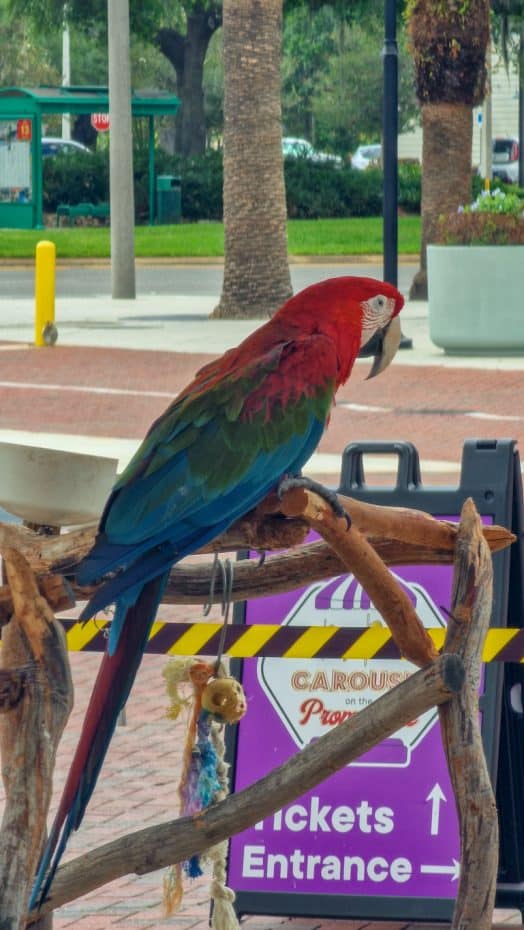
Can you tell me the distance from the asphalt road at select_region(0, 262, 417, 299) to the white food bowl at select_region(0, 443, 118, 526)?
2336 centimetres

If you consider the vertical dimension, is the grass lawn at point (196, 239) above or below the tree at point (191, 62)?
below

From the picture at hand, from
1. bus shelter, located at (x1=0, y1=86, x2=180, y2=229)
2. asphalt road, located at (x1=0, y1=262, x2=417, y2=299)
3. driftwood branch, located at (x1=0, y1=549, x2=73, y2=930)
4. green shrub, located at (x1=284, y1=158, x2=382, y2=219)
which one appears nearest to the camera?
driftwood branch, located at (x1=0, y1=549, x2=73, y2=930)

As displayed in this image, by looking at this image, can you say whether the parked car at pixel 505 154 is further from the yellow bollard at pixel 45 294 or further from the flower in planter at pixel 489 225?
the flower in planter at pixel 489 225

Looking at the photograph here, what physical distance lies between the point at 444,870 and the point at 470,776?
167cm

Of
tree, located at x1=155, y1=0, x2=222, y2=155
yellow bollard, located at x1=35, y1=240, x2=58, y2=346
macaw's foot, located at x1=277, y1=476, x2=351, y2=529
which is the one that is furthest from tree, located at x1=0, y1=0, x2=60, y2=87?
macaw's foot, located at x1=277, y1=476, x2=351, y2=529

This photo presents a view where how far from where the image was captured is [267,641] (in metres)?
4.34

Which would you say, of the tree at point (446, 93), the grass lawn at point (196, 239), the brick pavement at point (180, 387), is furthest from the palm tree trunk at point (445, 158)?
the grass lawn at point (196, 239)

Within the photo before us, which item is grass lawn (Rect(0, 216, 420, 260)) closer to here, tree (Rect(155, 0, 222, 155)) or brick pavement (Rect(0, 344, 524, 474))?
tree (Rect(155, 0, 222, 155))

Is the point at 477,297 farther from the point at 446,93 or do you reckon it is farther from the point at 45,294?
the point at 446,93

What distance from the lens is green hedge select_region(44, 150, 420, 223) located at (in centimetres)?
4362

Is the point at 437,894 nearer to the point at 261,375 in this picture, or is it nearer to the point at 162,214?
the point at 261,375

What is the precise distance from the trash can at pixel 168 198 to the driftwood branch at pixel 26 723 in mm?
39925

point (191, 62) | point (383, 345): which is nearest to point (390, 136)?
point (383, 345)

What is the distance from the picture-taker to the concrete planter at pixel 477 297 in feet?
59.1
